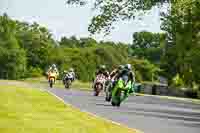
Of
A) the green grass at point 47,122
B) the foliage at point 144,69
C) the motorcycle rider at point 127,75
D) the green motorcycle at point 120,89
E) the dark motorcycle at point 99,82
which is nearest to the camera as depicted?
the green grass at point 47,122

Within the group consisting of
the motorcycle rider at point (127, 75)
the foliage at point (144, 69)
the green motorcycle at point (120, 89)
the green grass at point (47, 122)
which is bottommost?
the green grass at point (47, 122)

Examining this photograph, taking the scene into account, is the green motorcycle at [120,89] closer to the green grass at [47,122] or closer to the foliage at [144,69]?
the green grass at [47,122]

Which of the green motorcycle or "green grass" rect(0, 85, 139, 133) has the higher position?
the green motorcycle

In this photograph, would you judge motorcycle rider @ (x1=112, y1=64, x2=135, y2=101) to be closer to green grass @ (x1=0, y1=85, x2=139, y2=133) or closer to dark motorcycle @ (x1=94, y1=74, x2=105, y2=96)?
green grass @ (x1=0, y1=85, x2=139, y2=133)

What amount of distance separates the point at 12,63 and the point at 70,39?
205 feet

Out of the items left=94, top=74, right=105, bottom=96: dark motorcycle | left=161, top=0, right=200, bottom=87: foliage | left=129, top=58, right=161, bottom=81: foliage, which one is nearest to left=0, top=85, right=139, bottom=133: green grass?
left=94, top=74, right=105, bottom=96: dark motorcycle

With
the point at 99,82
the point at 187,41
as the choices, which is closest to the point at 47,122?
the point at 99,82

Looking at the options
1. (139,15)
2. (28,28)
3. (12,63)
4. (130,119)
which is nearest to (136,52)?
(28,28)

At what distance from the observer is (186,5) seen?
129 feet

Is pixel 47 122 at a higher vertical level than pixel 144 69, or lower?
lower

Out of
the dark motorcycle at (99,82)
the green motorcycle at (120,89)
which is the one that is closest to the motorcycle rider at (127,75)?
the green motorcycle at (120,89)

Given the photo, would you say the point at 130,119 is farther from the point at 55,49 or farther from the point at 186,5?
the point at 55,49

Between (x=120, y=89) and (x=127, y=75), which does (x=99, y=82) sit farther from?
(x=120, y=89)

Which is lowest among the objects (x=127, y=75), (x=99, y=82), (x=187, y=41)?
(x=99, y=82)
